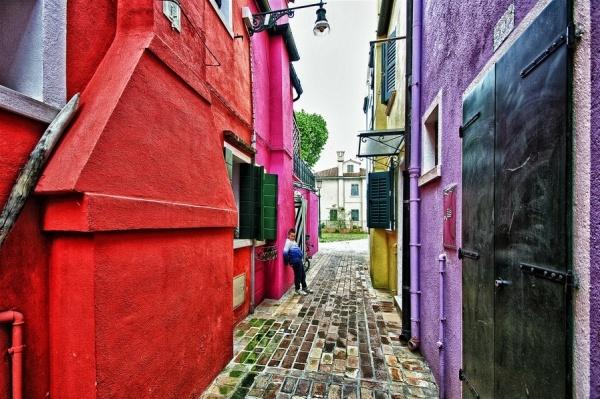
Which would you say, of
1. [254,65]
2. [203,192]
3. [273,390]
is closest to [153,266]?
[203,192]

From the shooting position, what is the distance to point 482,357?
2320 mm

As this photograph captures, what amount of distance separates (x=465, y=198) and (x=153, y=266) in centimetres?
294

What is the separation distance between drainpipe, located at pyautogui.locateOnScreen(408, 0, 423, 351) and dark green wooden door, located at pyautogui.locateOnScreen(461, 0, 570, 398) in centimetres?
201

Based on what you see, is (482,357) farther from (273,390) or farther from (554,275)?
(273,390)

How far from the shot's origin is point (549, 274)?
1.50 m

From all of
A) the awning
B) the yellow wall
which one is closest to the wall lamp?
the yellow wall

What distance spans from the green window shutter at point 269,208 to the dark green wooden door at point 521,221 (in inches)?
176

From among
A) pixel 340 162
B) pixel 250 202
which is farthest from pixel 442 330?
pixel 340 162

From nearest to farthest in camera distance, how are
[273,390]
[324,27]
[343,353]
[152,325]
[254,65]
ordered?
[152,325], [273,390], [343,353], [324,27], [254,65]

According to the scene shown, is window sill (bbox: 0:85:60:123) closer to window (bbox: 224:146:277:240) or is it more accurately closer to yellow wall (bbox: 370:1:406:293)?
window (bbox: 224:146:277:240)

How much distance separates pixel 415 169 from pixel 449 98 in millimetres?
1460

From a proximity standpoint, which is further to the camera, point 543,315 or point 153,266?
point 153,266

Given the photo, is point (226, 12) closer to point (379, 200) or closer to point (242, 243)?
point (242, 243)

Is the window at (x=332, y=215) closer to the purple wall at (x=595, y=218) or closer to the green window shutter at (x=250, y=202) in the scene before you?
the green window shutter at (x=250, y=202)
